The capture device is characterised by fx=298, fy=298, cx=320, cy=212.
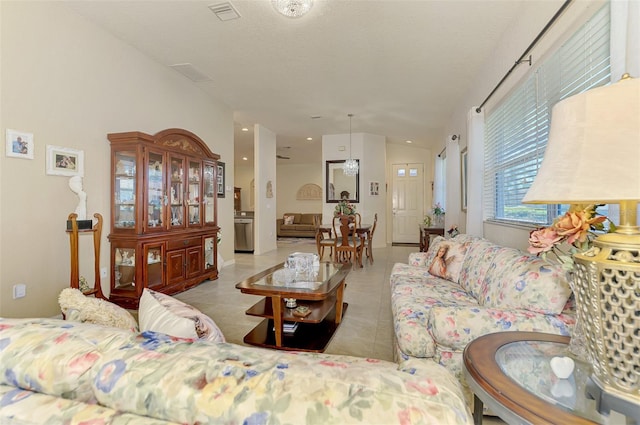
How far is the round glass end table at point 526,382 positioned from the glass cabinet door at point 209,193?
13.1ft

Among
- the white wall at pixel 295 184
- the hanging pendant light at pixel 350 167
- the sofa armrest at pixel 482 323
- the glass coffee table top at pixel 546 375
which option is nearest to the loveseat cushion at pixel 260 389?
the glass coffee table top at pixel 546 375

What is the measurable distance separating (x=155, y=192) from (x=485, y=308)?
3.45 metres

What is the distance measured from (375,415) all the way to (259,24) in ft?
11.0

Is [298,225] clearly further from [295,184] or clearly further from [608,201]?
[608,201]

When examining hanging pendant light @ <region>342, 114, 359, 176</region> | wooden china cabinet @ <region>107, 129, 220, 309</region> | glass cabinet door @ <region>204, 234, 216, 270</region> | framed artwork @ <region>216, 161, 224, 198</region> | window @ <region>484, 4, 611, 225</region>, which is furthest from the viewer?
hanging pendant light @ <region>342, 114, 359, 176</region>

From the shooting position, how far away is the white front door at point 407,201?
865cm

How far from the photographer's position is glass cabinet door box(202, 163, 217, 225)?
4322 millimetres

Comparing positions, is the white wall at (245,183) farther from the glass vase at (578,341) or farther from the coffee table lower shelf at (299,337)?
the glass vase at (578,341)

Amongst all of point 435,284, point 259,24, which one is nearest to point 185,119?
point 259,24

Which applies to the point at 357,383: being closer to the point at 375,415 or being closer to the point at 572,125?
the point at 375,415

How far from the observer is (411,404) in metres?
0.48

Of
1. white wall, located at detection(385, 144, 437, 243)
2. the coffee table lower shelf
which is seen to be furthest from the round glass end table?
white wall, located at detection(385, 144, 437, 243)

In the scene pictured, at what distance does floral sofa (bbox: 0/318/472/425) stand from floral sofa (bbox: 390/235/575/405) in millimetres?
939

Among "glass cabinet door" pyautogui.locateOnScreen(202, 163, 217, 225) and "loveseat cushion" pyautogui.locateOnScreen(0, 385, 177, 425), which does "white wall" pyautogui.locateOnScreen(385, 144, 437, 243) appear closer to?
"glass cabinet door" pyautogui.locateOnScreen(202, 163, 217, 225)
